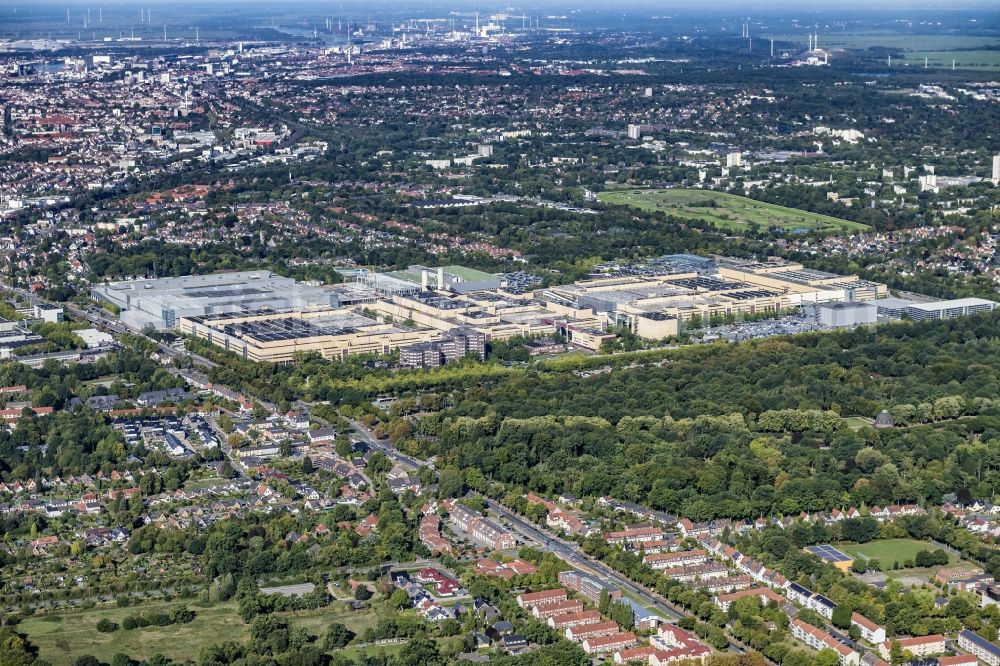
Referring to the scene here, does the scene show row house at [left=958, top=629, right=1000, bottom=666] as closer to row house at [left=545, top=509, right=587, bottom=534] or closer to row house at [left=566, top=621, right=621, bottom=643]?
row house at [left=566, top=621, right=621, bottom=643]

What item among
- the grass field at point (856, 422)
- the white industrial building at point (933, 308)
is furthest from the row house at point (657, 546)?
the white industrial building at point (933, 308)

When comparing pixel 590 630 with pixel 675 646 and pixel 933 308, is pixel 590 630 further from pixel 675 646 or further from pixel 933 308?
pixel 933 308

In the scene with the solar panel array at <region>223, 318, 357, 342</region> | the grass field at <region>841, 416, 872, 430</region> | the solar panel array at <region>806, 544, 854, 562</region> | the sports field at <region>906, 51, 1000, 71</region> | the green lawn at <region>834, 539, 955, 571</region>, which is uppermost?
the sports field at <region>906, 51, 1000, 71</region>

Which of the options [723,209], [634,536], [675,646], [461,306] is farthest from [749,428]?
[723,209]

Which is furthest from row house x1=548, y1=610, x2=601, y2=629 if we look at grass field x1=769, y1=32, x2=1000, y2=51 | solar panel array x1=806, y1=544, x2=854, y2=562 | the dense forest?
grass field x1=769, y1=32, x2=1000, y2=51

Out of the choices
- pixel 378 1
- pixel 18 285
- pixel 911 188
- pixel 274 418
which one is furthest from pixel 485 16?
pixel 274 418

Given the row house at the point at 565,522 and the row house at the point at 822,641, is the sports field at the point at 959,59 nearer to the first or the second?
the row house at the point at 565,522
